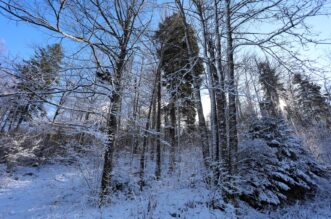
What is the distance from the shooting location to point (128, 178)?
8.25m

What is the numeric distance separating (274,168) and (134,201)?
4915 mm

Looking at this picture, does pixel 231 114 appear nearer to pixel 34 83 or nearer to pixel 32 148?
pixel 34 83

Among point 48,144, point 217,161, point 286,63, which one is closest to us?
point 286,63

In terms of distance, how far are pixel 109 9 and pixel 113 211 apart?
203 inches

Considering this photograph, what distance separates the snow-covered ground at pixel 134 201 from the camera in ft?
14.1

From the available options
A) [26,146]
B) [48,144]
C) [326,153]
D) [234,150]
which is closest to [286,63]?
[234,150]

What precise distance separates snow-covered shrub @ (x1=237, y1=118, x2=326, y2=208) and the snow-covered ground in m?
0.41

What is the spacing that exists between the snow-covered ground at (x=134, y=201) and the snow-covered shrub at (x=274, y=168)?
0.41 metres

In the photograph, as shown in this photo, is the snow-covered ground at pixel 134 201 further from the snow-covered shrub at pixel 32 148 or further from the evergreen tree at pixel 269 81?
the evergreen tree at pixel 269 81

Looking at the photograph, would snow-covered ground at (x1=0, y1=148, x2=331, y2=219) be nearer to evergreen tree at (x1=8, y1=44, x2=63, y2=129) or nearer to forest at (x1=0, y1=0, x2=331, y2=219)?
forest at (x1=0, y1=0, x2=331, y2=219)

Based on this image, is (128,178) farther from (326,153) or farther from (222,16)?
(326,153)

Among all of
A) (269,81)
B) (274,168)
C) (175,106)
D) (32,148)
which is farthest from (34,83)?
(32,148)

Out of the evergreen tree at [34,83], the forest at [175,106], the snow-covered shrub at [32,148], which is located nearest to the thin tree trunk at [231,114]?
the forest at [175,106]

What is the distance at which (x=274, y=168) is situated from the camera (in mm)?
6570
